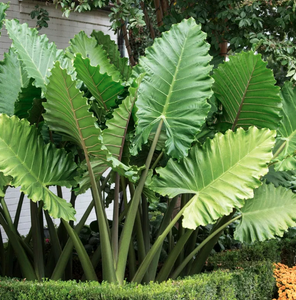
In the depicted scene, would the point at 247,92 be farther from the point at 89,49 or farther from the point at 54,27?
the point at 54,27

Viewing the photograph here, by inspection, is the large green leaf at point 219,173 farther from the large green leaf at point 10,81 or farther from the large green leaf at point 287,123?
the large green leaf at point 10,81

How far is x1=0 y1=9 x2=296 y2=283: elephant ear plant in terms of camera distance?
8.12ft

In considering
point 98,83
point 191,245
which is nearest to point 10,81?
point 98,83

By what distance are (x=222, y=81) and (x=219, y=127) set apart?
404mm

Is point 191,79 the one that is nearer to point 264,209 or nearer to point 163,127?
point 163,127

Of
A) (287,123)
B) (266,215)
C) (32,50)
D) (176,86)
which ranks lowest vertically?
(266,215)

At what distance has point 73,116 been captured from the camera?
241cm

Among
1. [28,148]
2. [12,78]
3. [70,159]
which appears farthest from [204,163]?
[12,78]

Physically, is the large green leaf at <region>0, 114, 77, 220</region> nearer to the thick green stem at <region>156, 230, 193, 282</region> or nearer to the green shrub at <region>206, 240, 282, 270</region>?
the thick green stem at <region>156, 230, 193, 282</region>

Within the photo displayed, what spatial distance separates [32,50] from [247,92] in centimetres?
146

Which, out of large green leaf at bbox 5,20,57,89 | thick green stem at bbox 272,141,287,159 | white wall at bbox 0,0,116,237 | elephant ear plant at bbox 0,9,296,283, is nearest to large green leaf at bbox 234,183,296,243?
elephant ear plant at bbox 0,9,296,283

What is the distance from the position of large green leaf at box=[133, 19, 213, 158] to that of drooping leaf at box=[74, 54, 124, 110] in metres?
0.18

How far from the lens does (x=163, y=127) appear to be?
2918 mm

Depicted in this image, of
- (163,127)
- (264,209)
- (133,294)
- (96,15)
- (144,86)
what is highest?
(96,15)
